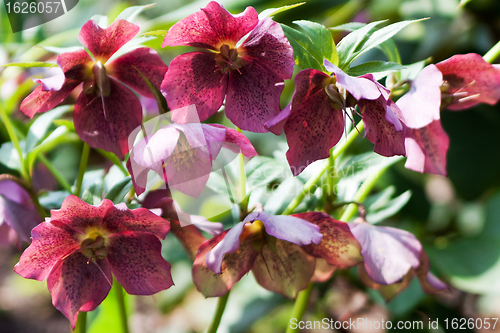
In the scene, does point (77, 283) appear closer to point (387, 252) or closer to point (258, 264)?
point (258, 264)

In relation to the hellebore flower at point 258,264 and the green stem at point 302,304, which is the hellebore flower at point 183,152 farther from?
the green stem at point 302,304

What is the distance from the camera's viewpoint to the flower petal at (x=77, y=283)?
359mm

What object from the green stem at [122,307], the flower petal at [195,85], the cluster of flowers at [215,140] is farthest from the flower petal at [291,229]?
the green stem at [122,307]

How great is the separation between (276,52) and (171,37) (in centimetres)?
9

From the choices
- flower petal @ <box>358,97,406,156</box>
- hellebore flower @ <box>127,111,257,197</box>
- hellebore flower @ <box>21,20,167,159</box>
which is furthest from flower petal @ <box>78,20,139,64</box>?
flower petal @ <box>358,97,406,156</box>

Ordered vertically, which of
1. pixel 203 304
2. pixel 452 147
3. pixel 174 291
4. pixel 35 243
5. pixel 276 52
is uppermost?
pixel 276 52

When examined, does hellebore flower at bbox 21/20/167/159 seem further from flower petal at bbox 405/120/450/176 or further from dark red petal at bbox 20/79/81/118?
flower petal at bbox 405/120/450/176

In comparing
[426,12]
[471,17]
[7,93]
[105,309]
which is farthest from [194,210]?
[471,17]

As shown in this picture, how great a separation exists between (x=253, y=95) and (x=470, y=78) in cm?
22

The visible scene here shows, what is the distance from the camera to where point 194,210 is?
46cm

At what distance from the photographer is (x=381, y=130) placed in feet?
1.12

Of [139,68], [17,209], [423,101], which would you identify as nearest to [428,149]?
[423,101]

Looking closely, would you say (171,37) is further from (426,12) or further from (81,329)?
(426,12)

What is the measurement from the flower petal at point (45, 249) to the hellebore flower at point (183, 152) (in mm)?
80
